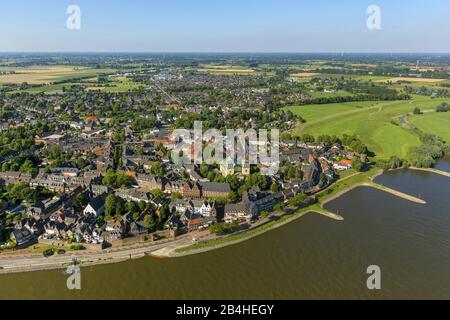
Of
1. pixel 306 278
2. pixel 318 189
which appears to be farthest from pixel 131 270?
pixel 318 189

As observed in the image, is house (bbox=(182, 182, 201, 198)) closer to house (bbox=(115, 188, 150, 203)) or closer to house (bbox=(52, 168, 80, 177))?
house (bbox=(115, 188, 150, 203))

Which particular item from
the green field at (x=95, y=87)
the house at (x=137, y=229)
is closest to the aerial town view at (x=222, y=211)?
the house at (x=137, y=229)

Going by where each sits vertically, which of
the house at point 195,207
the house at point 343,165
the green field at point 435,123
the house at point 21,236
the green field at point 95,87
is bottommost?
the house at point 21,236

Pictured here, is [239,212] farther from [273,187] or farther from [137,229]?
[137,229]

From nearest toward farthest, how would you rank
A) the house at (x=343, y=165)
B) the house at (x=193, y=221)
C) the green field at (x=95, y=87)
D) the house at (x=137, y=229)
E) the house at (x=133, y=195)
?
the house at (x=137, y=229), the house at (x=193, y=221), the house at (x=133, y=195), the house at (x=343, y=165), the green field at (x=95, y=87)

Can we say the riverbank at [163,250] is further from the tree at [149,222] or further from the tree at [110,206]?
the tree at [110,206]

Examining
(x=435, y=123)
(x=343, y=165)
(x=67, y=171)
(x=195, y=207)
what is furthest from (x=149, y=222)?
(x=435, y=123)
